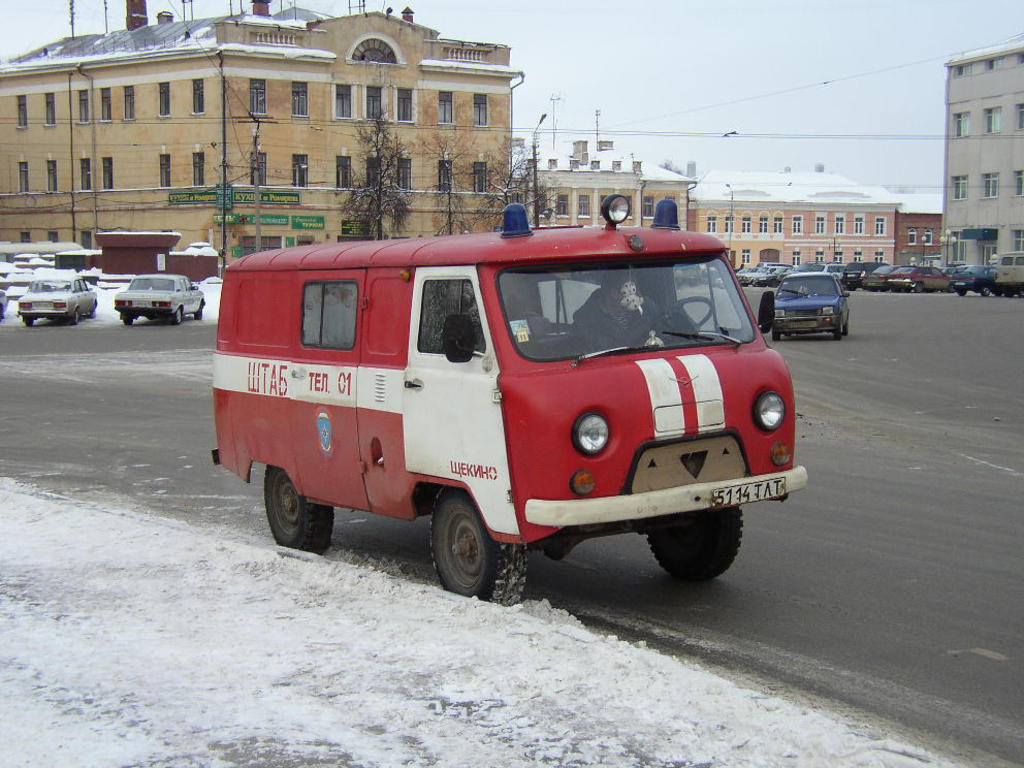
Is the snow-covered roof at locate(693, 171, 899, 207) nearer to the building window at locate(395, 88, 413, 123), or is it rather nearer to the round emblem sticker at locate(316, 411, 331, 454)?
the building window at locate(395, 88, 413, 123)

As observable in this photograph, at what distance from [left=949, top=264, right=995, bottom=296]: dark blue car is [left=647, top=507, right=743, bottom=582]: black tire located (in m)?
60.0

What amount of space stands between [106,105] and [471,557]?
73331mm

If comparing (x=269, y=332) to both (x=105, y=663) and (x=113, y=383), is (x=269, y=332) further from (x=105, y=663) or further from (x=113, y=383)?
(x=113, y=383)

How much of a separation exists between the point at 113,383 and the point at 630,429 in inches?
707

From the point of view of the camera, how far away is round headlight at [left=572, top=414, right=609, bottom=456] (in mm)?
6266

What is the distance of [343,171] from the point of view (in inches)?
2889

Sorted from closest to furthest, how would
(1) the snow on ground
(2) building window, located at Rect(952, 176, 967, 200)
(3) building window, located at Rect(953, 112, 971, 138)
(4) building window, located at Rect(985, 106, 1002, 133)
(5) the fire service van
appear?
(1) the snow on ground
(5) the fire service van
(4) building window, located at Rect(985, 106, 1002, 133)
(3) building window, located at Rect(953, 112, 971, 138)
(2) building window, located at Rect(952, 176, 967, 200)

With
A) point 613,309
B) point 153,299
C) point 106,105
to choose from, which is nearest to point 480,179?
point 106,105

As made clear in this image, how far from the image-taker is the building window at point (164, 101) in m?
71.9

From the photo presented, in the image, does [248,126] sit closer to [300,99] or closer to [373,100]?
[300,99]

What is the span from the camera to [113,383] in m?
22.5

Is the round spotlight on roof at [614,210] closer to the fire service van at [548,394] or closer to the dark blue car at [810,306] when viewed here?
the fire service van at [548,394]

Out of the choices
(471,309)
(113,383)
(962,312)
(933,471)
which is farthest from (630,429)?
(962,312)

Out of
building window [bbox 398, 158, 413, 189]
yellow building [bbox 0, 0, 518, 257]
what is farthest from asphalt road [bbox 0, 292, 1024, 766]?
building window [bbox 398, 158, 413, 189]
